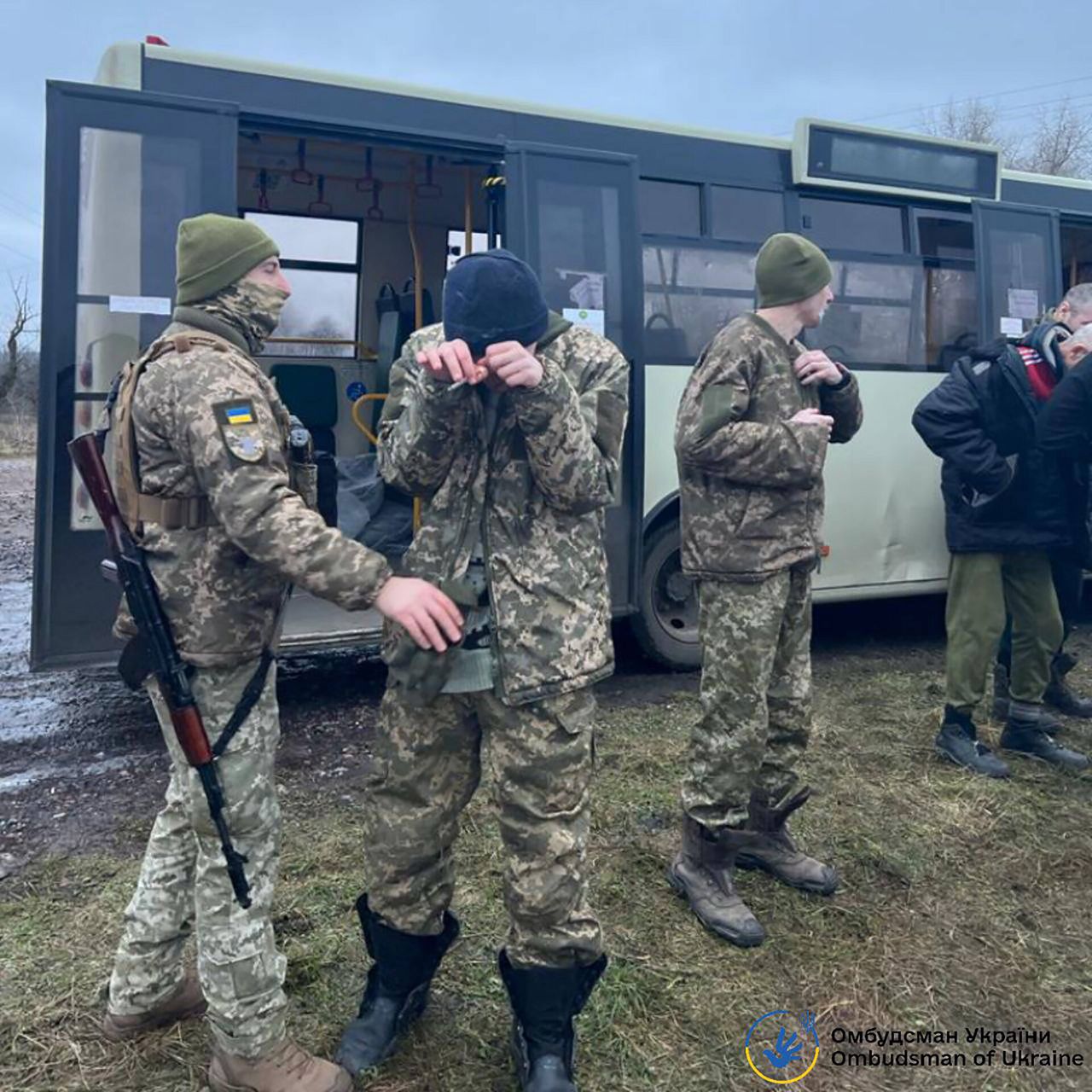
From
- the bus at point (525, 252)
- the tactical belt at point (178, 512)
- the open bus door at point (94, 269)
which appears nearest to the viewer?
the tactical belt at point (178, 512)

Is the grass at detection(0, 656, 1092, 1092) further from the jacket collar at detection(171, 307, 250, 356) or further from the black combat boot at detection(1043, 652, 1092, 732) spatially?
the jacket collar at detection(171, 307, 250, 356)

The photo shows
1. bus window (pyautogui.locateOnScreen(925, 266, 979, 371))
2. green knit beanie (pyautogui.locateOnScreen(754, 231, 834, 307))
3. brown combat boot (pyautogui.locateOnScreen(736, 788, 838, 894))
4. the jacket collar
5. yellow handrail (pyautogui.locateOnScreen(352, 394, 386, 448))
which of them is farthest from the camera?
bus window (pyautogui.locateOnScreen(925, 266, 979, 371))

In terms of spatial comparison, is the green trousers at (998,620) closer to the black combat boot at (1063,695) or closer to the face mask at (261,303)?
the black combat boot at (1063,695)

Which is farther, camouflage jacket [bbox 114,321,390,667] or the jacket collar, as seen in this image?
the jacket collar

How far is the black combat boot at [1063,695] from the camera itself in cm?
501

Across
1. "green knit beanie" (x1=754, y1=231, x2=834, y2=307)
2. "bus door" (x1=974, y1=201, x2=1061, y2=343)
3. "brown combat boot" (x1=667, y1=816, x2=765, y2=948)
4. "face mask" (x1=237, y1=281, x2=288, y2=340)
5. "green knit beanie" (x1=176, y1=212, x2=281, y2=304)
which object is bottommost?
"brown combat boot" (x1=667, y1=816, x2=765, y2=948)

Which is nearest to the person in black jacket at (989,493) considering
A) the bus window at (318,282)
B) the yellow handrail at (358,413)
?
the yellow handrail at (358,413)

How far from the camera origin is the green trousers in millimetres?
4180

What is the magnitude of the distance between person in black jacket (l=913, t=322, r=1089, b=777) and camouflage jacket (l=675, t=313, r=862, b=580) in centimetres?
121

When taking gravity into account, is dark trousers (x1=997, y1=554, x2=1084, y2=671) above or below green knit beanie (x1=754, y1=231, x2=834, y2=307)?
below

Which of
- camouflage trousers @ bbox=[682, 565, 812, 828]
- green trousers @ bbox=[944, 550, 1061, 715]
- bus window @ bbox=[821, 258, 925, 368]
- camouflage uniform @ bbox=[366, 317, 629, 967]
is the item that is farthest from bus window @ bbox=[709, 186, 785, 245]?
camouflage uniform @ bbox=[366, 317, 629, 967]

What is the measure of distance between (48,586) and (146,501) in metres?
2.41

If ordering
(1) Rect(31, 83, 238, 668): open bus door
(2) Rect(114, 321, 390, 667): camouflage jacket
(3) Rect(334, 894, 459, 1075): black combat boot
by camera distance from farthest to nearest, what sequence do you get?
(1) Rect(31, 83, 238, 668): open bus door → (3) Rect(334, 894, 459, 1075): black combat boot → (2) Rect(114, 321, 390, 667): camouflage jacket

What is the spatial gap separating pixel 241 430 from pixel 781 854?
2216 mm
